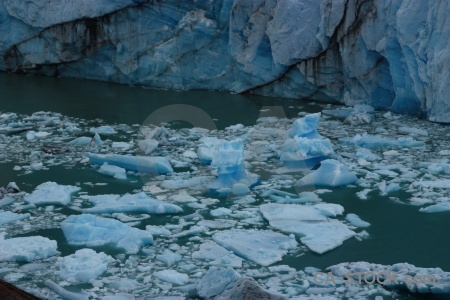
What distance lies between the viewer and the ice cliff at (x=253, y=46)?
7.21 m

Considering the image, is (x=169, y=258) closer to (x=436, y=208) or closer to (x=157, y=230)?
(x=157, y=230)

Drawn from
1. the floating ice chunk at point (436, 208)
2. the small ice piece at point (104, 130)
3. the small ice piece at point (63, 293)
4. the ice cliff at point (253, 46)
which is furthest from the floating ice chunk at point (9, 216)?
the ice cliff at point (253, 46)

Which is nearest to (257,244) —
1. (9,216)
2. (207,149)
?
(9,216)

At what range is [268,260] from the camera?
3.85 metres

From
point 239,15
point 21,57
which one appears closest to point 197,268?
point 239,15

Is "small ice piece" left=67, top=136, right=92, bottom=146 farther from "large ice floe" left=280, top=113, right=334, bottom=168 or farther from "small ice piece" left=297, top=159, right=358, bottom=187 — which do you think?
"small ice piece" left=297, top=159, right=358, bottom=187

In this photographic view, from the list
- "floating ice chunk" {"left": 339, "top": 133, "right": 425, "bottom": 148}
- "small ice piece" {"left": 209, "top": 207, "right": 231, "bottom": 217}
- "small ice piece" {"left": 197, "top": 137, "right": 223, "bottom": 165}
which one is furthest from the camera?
"floating ice chunk" {"left": 339, "top": 133, "right": 425, "bottom": 148}

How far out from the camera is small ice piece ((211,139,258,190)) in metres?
5.16

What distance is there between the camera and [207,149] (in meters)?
6.05

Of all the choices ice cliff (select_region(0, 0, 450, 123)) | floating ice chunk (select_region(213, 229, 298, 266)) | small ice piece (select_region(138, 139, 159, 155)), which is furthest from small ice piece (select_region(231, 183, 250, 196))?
ice cliff (select_region(0, 0, 450, 123))

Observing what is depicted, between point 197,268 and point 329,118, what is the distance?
439 centimetres

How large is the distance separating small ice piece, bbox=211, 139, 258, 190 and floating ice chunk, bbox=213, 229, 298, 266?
3.01ft

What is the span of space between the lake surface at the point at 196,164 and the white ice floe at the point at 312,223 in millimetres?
68

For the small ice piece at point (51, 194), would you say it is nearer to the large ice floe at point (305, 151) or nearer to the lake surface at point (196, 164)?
the lake surface at point (196, 164)
